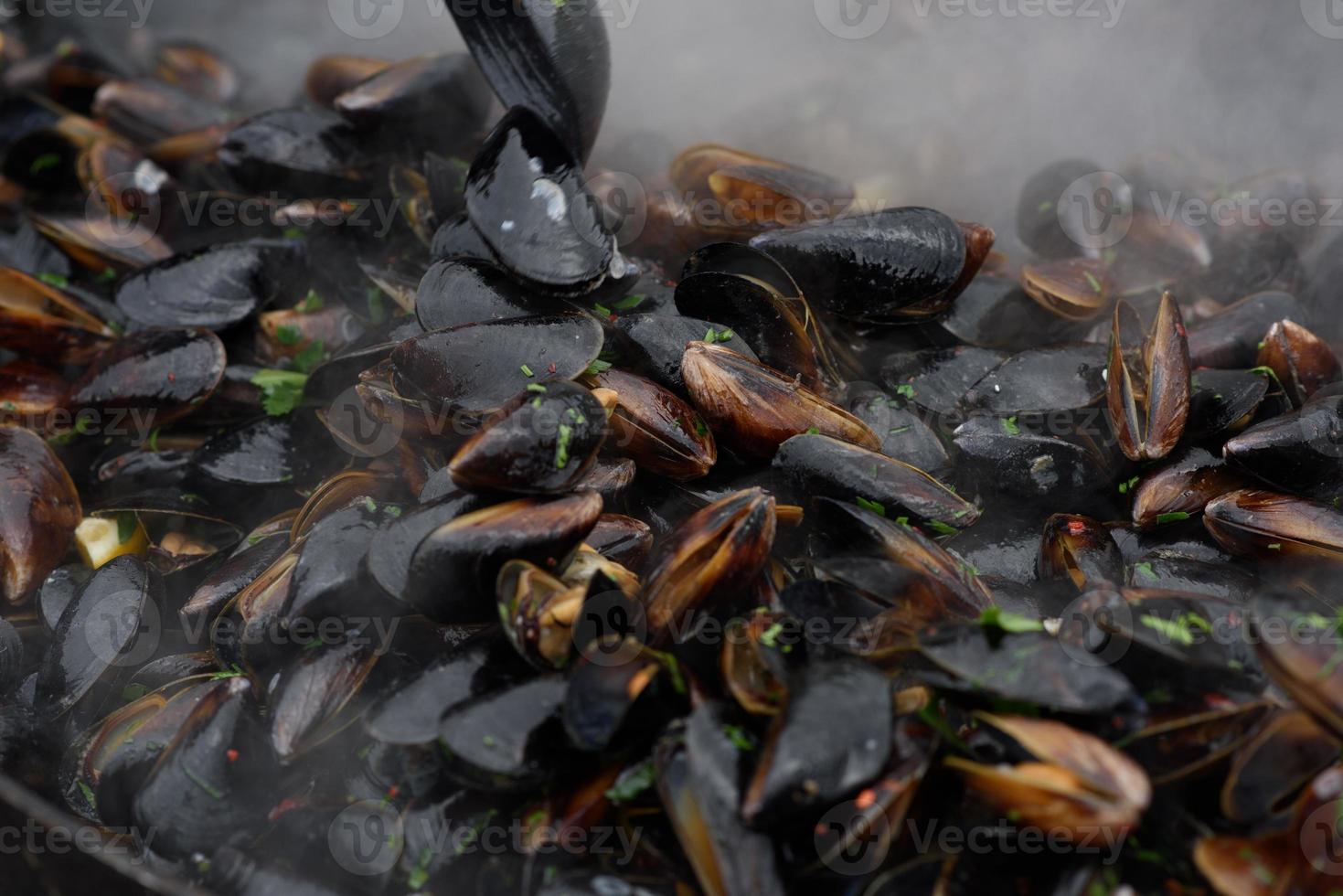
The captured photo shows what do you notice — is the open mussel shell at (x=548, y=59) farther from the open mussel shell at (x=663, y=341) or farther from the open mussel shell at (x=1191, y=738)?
the open mussel shell at (x=1191, y=738)

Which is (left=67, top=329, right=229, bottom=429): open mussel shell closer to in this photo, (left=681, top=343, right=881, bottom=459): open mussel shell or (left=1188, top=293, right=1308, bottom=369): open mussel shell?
(left=681, top=343, right=881, bottom=459): open mussel shell

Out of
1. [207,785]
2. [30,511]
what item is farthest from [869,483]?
[30,511]

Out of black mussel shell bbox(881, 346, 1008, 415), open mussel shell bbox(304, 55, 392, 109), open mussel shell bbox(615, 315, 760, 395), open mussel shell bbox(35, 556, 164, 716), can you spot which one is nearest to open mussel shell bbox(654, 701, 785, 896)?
open mussel shell bbox(615, 315, 760, 395)

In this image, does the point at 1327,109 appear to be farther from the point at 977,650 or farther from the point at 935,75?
the point at 977,650

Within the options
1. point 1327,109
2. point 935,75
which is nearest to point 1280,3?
point 1327,109

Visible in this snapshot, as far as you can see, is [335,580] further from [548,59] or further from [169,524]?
[548,59]
